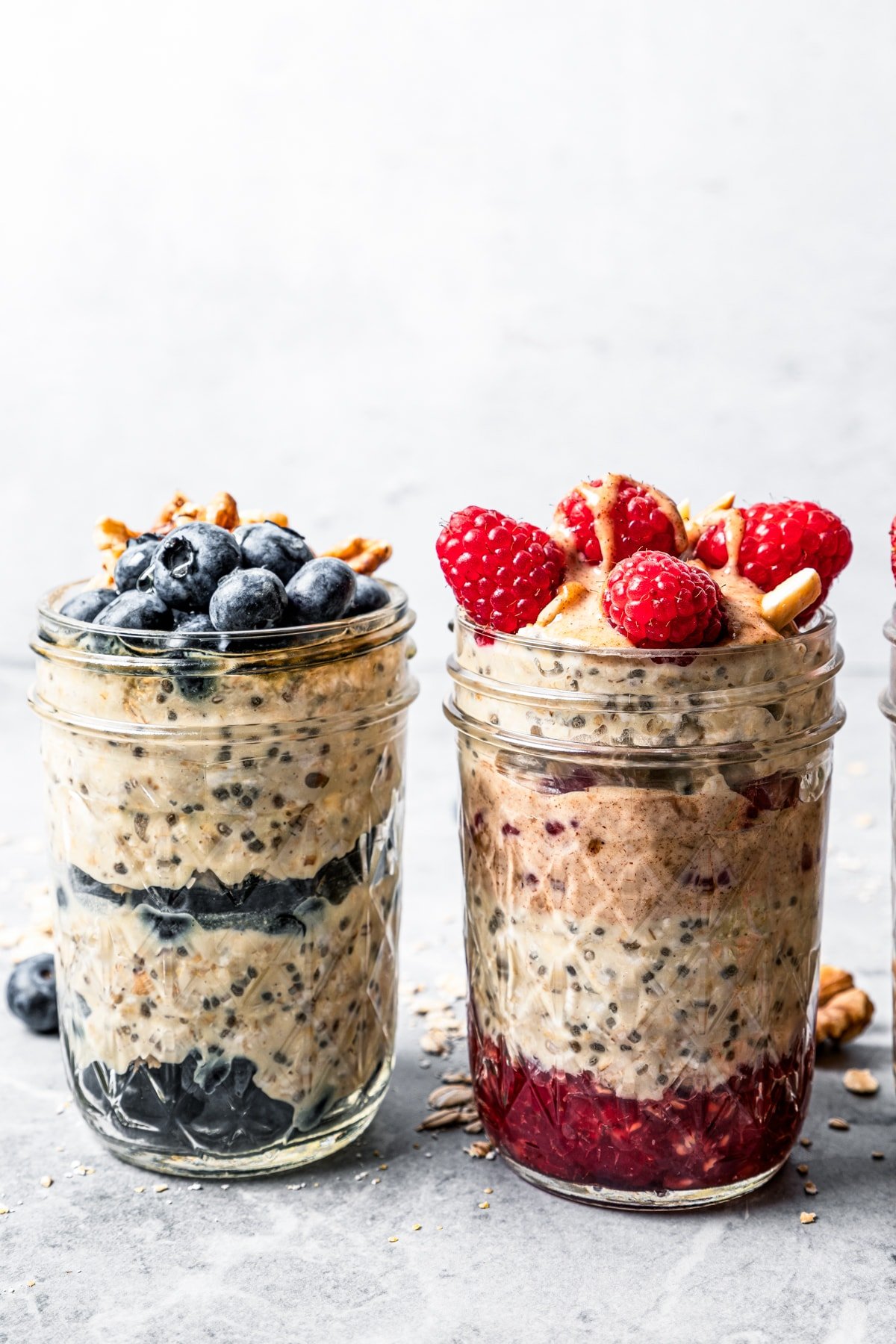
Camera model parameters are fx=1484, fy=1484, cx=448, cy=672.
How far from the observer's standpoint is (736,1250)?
1221mm

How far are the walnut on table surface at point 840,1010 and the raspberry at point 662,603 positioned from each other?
61 cm

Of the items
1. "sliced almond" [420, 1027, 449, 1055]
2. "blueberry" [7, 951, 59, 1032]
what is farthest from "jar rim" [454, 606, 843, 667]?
"blueberry" [7, 951, 59, 1032]

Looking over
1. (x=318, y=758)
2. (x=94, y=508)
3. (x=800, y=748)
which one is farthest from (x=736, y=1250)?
(x=94, y=508)

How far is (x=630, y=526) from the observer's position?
3.98ft

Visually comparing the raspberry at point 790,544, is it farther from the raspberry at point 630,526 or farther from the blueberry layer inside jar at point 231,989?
the blueberry layer inside jar at point 231,989

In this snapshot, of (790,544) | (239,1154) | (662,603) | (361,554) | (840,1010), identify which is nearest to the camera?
(662,603)

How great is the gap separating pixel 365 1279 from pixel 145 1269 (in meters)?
0.18

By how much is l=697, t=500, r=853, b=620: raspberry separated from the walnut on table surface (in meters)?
0.55

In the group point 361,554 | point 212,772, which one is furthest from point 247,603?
point 361,554

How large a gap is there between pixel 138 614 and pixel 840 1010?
87 centimetres

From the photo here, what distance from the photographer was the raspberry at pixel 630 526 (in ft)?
3.98

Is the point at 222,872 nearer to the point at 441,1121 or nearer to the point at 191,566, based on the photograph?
the point at 191,566

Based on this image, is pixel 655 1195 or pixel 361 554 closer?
pixel 655 1195

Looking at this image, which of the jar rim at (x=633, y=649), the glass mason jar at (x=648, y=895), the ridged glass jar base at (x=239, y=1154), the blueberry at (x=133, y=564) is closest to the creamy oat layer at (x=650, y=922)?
the glass mason jar at (x=648, y=895)
